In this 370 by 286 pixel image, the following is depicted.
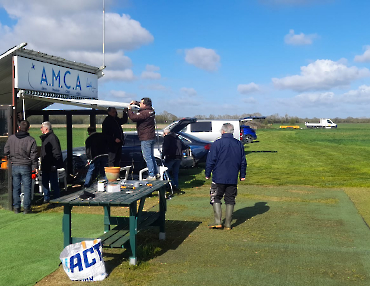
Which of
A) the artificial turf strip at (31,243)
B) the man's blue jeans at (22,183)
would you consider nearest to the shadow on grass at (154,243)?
the artificial turf strip at (31,243)

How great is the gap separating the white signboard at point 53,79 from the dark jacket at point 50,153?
1.13 meters

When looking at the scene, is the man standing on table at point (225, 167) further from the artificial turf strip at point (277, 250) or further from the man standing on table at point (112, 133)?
the man standing on table at point (112, 133)

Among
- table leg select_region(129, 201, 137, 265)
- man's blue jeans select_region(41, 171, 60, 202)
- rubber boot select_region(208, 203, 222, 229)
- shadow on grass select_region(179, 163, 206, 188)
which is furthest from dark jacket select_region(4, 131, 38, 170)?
shadow on grass select_region(179, 163, 206, 188)

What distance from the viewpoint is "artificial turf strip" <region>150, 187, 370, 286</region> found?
4836 millimetres

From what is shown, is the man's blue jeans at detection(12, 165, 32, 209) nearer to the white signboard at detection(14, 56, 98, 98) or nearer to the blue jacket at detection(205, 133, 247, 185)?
the white signboard at detection(14, 56, 98, 98)

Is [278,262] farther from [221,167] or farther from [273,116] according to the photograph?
[273,116]

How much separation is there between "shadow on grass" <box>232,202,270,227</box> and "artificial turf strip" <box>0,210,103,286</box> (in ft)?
8.23

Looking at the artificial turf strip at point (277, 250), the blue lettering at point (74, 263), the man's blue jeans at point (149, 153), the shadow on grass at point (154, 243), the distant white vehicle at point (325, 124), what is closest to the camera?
the blue lettering at point (74, 263)

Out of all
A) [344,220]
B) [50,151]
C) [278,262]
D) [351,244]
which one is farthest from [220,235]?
[50,151]

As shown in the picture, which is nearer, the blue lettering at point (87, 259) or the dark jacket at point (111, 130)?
the blue lettering at point (87, 259)

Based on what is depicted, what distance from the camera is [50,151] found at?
922cm

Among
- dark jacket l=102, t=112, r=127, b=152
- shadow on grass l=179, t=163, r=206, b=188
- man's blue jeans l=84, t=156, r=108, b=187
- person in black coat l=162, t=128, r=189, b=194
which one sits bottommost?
shadow on grass l=179, t=163, r=206, b=188

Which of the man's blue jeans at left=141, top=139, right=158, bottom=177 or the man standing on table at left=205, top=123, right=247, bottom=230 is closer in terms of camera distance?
the man standing on table at left=205, top=123, right=247, bottom=230

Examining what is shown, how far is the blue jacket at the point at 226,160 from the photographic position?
6930 millimetres
